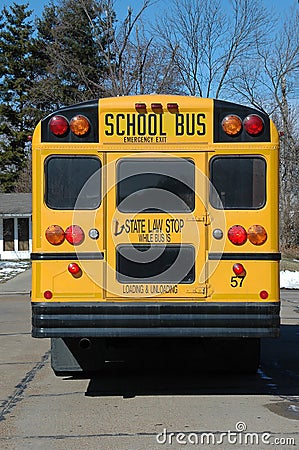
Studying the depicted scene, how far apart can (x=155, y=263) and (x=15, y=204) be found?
30.3 metres

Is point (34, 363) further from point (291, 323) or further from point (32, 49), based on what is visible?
point (32, 49)

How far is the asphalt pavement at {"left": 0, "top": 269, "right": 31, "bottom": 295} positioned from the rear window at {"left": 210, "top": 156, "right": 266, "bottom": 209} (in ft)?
44.0

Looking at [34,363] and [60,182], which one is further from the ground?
[60,182]

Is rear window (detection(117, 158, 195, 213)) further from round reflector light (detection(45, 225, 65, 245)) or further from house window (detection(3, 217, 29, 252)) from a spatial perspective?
house window (detection(3, 217, 29, 252))

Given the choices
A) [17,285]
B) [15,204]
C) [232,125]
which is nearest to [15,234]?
[15,204]

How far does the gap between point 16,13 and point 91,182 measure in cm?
4879

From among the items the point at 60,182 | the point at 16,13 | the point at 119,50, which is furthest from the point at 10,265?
the point at 16,13

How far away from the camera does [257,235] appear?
6.69 metres

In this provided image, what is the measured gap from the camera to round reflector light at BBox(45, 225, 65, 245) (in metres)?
6.71

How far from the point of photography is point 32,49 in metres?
50.3

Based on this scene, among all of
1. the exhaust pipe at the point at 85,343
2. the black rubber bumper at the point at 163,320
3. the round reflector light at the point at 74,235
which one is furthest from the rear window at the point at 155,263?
the exhaust pipe at the point at 85,343

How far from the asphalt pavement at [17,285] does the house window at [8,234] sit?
29.7 ft

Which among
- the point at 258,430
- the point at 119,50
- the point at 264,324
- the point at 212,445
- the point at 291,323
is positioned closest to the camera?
the point at 212,445
